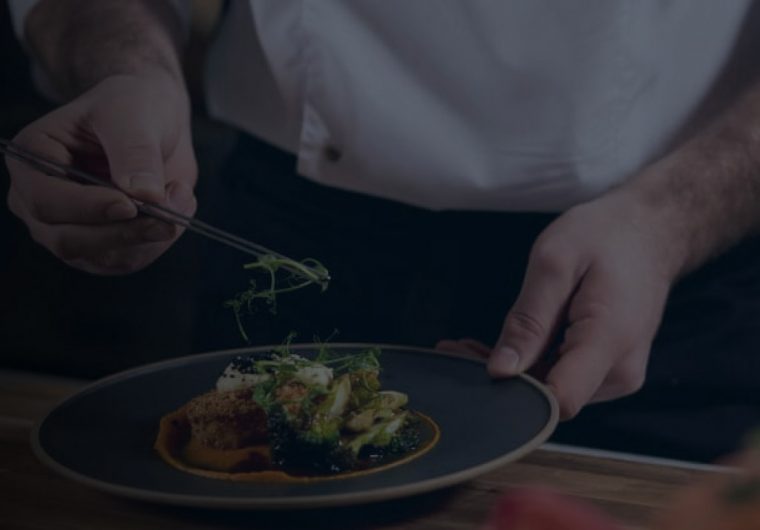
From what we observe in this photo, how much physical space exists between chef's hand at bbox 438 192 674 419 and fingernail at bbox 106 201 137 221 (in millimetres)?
159

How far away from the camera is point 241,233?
67 cm

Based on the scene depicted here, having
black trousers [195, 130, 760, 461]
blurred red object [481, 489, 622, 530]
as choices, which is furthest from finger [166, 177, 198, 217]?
blurred red object [481, 489, 622, 530]

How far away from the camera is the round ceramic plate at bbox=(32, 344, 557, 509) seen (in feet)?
1.07

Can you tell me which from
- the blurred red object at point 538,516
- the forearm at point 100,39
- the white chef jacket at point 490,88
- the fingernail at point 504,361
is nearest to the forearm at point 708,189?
the white chef jacket at point 490,88

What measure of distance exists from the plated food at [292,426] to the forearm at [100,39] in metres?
0.25

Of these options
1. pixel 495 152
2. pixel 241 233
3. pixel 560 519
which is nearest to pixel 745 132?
pixel 495 152

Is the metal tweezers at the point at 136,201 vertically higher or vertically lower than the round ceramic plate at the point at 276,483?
higher

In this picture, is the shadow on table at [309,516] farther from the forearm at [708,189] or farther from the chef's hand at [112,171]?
the forearm at [708,189]

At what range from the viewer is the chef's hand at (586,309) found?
1.49ft

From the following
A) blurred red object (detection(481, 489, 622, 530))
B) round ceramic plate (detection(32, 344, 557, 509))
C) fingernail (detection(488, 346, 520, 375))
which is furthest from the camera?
fingernail (detection(488, 346, 520, 375))

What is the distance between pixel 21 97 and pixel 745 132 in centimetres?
48

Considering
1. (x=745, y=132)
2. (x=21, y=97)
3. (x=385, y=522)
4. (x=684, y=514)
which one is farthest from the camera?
(x=21, y=97)

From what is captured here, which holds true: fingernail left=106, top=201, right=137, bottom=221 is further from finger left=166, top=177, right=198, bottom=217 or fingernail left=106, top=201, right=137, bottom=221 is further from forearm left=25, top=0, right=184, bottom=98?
forearm left=25, top=0, right=184, bottom=98

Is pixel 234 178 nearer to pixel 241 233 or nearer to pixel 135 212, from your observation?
pixel 241 233
